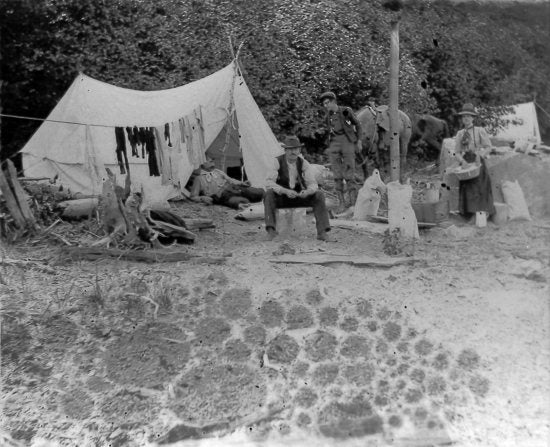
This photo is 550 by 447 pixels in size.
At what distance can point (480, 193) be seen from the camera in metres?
5.57

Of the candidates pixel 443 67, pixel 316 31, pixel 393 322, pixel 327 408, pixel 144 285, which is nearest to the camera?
pixel 327 408

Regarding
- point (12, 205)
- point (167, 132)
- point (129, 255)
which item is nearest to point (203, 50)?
point (167, 132)

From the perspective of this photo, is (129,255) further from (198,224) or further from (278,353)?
(278,353)

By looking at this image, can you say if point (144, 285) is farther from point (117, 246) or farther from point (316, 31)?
point (316, 31)

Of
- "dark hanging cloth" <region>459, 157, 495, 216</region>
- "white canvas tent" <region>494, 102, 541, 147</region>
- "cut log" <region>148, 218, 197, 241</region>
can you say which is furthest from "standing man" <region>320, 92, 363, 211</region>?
"white canvas tent" <region>494, 102, 541, 147</region>

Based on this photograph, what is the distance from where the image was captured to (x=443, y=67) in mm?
11016

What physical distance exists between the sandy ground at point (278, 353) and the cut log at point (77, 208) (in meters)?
1.18

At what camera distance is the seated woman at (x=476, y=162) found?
18.3 feet

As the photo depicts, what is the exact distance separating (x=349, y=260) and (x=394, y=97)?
1.84 m

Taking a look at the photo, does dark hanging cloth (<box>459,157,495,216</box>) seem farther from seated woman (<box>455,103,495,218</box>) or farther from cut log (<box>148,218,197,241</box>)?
cut log (<box>148,218,197,241</box>)

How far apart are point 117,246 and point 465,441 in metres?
2.87

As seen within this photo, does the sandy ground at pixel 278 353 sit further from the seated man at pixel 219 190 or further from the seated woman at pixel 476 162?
the seated man at pixel 219 190

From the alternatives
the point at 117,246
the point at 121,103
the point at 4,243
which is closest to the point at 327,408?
the point at 117,246

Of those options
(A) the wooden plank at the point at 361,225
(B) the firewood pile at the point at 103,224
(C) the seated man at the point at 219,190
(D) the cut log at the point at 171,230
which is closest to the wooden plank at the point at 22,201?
(B) the firewood pile at the point at 103,224
